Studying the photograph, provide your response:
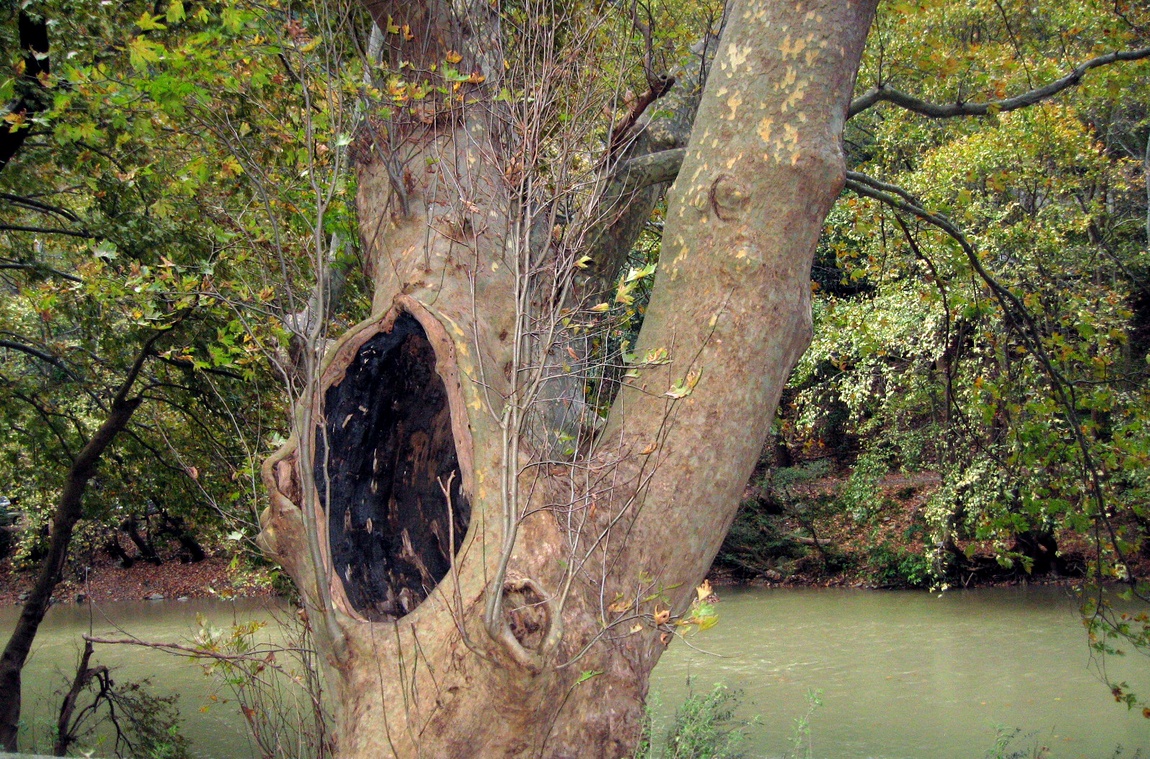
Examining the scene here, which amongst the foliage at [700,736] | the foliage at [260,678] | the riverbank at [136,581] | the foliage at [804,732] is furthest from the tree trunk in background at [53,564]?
the riverbank at [136,581]

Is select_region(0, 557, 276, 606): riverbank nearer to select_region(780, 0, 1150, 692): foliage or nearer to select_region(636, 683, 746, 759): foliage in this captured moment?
select_region(780, 0, 1150, 692): foliage

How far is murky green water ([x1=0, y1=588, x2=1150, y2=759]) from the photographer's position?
826cm

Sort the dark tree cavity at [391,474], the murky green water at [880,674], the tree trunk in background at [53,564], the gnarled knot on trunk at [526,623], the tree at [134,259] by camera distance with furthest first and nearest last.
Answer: the murky green water at [880,674]
the tree trunk in background at [53,564]
the tree at [134,259]
the dark tree cavity at [391,474]
the gnarled knot on trunk at [526,623]

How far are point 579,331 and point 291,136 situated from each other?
5.39 ft

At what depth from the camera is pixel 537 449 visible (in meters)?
2.75

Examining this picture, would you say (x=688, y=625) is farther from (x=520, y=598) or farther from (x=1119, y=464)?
(x=1119, y=464)

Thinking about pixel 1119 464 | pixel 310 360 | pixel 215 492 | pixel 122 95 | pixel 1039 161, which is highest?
pixel 1039 161

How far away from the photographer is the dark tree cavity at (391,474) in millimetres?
2785

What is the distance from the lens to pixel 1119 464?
603cm

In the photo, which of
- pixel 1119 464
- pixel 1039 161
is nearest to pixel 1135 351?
pixel 1039 161

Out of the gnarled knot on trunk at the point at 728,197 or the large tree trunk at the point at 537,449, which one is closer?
the large tree trunk at the point at 537,449

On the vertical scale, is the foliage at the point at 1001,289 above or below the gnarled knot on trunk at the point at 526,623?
above

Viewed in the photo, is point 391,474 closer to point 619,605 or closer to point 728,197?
point 619,605

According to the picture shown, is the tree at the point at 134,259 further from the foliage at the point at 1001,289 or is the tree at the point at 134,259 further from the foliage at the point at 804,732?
the foliage at the point at 804,732
